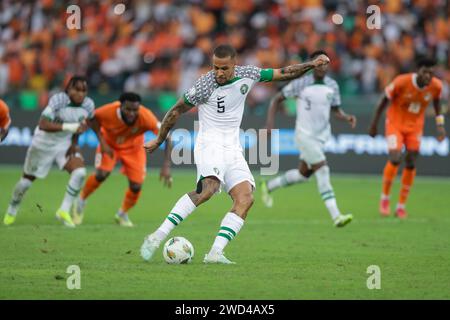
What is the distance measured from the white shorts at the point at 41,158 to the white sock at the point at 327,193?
4.00m

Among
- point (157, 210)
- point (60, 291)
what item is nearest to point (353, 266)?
point (60, 291)

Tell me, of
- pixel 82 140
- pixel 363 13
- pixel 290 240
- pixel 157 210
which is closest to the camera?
pixel 290 240

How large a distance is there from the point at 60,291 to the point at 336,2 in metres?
20.1

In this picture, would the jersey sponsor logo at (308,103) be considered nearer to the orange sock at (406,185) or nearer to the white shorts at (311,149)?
the white shorts at (311,149)

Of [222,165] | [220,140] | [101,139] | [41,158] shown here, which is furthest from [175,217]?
[41,158]

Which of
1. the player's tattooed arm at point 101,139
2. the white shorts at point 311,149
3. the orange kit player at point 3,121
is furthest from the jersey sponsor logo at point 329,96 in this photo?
the orange kit player at point 3,121

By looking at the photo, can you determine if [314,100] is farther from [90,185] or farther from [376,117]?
[90,185]

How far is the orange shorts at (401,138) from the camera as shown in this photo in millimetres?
16484

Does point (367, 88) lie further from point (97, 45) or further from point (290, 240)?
point (290, 240)

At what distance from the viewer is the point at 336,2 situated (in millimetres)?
27172

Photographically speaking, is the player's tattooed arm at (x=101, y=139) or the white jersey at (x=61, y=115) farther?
the white jersey at (x=61, y=115)

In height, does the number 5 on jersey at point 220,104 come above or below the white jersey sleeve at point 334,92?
below

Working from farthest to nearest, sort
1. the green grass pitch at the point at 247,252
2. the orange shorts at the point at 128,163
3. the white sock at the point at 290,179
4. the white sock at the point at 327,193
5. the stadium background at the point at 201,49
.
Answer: the stadium background at the point at 201,49 → the white sock at the point at 290,179 → the orange shorts at the point at 128,163 → the white sock at the point at 327,193 → the green grass pitch at the point at 247,252

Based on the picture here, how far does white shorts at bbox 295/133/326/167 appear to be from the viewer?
1532 centimetres
